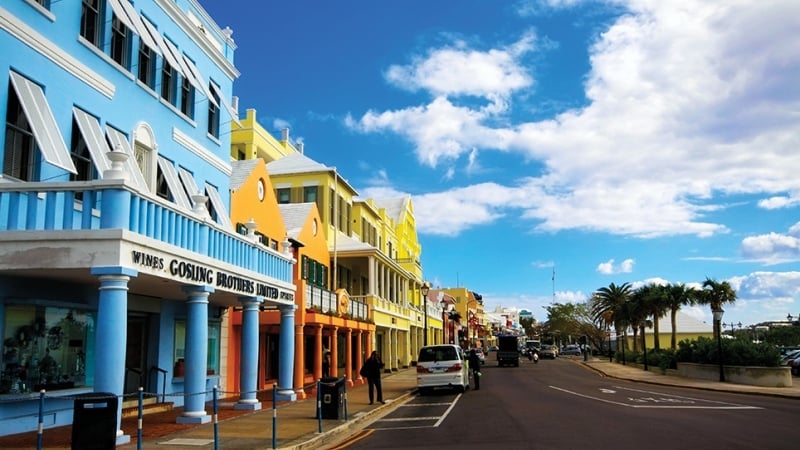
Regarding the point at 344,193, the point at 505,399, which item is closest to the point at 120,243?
the point at 505,399

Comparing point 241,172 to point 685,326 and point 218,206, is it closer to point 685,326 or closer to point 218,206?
point 218,206

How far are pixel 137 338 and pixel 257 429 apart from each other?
5.59m

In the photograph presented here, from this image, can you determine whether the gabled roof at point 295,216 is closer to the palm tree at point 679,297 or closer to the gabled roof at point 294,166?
the gabled roof at point 294,166

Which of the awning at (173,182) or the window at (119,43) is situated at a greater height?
the window at (119,43)

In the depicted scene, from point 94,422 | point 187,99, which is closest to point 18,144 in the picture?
point 94,422

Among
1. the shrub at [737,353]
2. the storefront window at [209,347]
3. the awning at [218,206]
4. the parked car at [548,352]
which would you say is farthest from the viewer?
the parked car at [548,352]

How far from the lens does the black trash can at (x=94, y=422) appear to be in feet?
31.7

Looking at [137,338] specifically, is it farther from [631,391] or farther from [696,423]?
[631,391]

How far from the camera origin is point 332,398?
17250mm

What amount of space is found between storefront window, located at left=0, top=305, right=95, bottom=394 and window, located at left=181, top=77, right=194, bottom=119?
24.2 feet

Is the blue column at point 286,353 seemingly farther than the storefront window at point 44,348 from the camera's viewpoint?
Yes

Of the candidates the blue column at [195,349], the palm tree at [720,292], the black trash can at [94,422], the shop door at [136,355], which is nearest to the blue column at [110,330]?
the black trash can at [94,422]

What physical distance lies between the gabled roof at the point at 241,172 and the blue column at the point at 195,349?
9732mm

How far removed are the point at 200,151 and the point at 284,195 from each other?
59.6 feet
